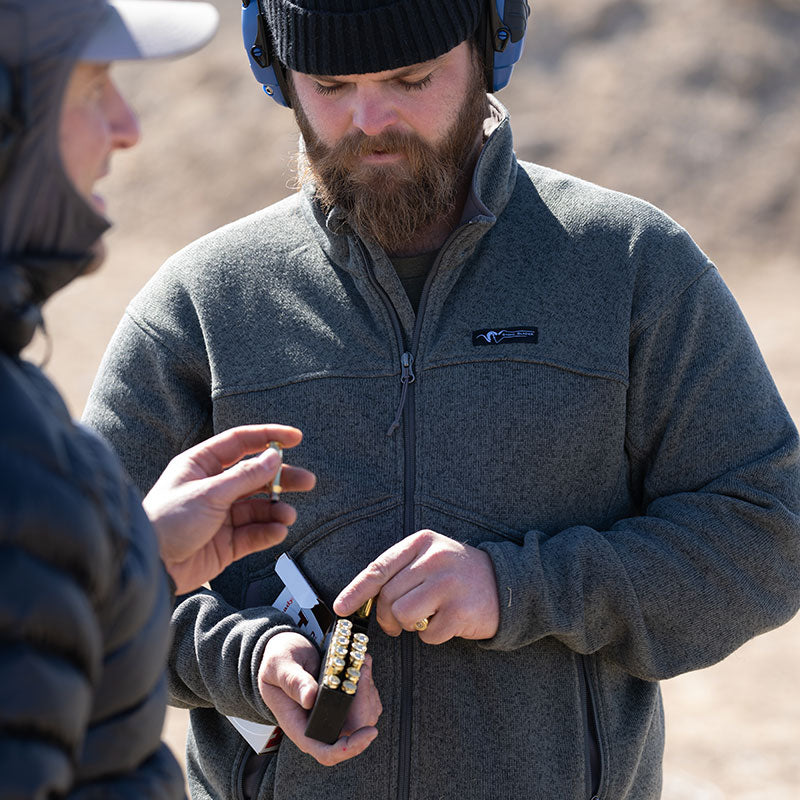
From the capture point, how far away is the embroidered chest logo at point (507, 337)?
2287 mm

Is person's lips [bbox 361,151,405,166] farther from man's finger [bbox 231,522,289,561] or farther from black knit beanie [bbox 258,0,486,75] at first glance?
man's finger [bbox 231,522,289,561]

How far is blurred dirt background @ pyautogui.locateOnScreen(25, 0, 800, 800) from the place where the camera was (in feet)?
36.5

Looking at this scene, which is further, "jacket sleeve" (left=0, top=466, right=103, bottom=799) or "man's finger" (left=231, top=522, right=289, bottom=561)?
"man's finger" (left=231, top=522, right=289, bottom=561)

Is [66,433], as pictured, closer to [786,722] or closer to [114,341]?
[114,341]

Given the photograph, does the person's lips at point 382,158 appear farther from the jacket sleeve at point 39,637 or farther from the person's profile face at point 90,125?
the jacket sleeve at point 39,637

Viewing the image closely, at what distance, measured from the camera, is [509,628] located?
2109mm

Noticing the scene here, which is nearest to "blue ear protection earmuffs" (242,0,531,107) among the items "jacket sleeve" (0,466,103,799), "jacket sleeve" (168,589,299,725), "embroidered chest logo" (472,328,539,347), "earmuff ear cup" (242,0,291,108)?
"earmuff ear cup" (242,0,291,108)

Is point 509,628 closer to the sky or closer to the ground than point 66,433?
closer to the ground

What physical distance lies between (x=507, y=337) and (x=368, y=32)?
662mm

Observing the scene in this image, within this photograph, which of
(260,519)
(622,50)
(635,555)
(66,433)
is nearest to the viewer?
(66,433)

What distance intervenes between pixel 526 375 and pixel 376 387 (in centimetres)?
30

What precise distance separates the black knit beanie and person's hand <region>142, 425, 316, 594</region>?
2.57ft

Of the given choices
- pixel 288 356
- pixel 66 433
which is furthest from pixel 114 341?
pixel 66 433

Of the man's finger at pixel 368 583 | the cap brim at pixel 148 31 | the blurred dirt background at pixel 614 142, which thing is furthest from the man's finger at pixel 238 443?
the blurred dirt background at pixel 614 142
